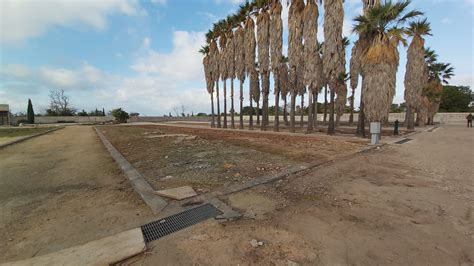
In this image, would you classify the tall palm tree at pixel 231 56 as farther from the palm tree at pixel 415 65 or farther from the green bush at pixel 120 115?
the green bush at pixel 120 115

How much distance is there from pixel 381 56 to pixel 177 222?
15.5 meters

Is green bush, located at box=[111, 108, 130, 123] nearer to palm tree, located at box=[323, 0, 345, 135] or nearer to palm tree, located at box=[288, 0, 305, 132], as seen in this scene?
palm tree, located at box=[288, 0, 305, 132]

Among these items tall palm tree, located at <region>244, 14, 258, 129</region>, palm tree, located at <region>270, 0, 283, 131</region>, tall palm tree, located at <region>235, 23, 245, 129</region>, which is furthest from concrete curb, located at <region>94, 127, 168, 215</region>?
tall palm tree, located at <region>235, 23, 245, 129</region>

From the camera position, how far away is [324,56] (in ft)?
54.4

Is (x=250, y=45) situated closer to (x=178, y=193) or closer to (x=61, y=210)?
(x=178, y=193)

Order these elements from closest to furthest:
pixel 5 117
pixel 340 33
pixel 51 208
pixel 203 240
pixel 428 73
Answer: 1. pixel 203 240
2. pixel 51 208
3. pixel 340 33
4. pixel 428 73
5. pixel 5 117

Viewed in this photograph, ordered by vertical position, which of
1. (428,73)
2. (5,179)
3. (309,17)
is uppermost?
(309,17)

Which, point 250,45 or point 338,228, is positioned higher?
point 250,45

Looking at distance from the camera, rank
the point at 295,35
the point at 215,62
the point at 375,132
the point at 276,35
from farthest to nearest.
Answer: the point at 215,62, the point at 276,35, the point at 295,35, the point at 375,132

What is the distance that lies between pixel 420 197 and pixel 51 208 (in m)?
6.77

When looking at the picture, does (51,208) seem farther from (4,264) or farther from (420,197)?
(420,197)

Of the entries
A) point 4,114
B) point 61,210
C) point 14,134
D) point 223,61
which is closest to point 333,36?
point 223,61

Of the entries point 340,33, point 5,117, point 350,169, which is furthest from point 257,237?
point 5,117

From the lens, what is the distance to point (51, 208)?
411 centimetres
